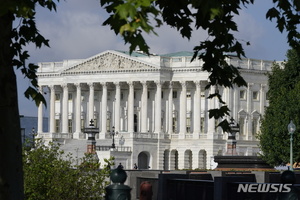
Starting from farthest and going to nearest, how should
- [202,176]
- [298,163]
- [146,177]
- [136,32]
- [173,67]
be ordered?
[173,67]
[298,163]
[202,176]
[146,177]
[136,32]

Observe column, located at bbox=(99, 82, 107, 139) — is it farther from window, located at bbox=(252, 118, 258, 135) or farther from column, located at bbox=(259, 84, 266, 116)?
column, located at bbox=(259, 84, 266, 116)

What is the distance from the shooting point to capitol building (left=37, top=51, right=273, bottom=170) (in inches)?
5162

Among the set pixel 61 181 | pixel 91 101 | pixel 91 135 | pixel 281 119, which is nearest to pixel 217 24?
pixel 61 181

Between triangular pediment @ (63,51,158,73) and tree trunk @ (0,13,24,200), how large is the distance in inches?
4688

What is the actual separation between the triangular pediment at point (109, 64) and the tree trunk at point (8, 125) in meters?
119

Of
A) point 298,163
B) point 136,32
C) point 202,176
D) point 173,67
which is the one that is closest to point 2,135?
point 136,32

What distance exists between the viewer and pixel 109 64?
137m

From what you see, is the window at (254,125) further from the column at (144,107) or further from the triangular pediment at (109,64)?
the triangular pediment at (109,64)

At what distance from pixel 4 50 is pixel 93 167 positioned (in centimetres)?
1532

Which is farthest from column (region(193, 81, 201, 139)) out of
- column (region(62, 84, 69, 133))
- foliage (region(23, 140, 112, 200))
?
foliage (region(23, 140, 112, 200))

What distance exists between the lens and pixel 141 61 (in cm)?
13450

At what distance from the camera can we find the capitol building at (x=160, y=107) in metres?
131

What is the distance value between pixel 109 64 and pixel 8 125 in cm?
12289

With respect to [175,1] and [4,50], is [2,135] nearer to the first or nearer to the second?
[4,50]
